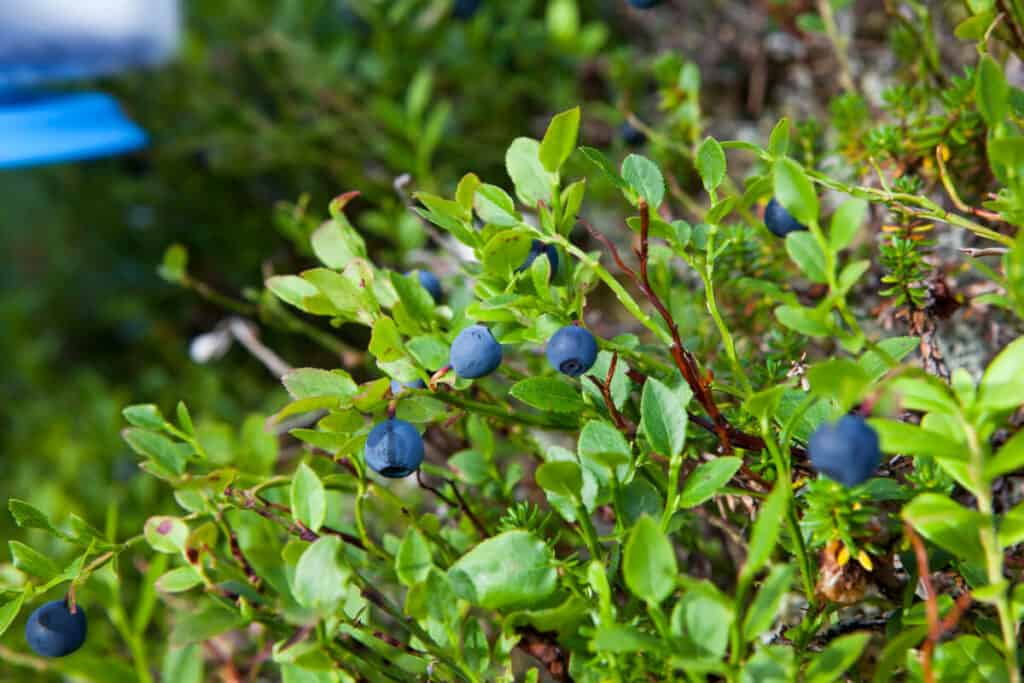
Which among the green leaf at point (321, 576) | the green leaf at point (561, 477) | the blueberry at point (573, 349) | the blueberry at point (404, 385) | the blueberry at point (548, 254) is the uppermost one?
the blueberry at point (573, 349)

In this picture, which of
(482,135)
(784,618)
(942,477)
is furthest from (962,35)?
(482,135)

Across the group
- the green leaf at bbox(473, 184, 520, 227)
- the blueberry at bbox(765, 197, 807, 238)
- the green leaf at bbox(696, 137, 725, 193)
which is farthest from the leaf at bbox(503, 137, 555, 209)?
the blueberry at bbox(765, 197, 807, 238)

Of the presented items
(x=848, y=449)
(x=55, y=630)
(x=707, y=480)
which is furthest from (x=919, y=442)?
(x=55, y=630)

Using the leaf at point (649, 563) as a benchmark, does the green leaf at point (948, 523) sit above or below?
above

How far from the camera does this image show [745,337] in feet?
3.15

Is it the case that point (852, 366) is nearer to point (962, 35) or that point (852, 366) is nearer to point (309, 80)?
point (962, 35)

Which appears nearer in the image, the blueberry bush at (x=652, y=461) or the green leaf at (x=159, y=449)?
the blueberry bush at (x=652, y=461)

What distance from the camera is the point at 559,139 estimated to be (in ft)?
1.97

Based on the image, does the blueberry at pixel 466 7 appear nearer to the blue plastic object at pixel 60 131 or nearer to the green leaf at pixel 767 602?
the blue plastic object at pixel 60 131

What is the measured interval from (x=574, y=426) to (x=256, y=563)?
0.82 ft

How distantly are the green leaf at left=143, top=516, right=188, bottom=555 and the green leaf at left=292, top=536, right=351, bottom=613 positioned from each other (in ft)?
0.48

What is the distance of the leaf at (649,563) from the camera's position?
0.50 m

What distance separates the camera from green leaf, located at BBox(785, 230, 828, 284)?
51cm

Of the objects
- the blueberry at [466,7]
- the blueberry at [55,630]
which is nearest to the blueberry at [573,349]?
the blueberry at [55,630]
